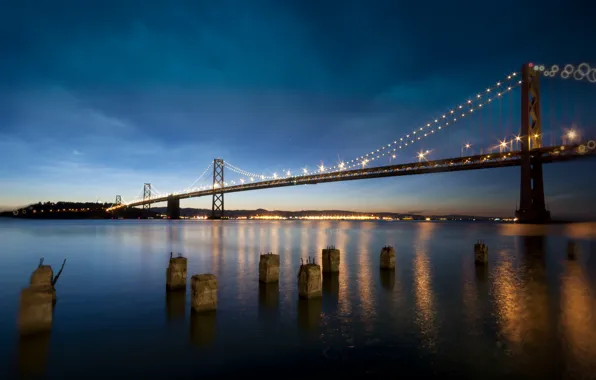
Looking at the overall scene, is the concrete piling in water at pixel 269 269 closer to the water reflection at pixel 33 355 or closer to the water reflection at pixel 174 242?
the water reflection at pixel 33 355

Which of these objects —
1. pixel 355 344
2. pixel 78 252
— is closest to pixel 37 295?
pixel 355 344

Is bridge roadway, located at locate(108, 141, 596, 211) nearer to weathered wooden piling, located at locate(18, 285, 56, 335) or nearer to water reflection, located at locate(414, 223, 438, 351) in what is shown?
water reflection, located at locate(414, 223, 438, 351)

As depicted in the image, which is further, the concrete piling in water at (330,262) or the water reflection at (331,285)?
the concrete piling in water at (330,262)

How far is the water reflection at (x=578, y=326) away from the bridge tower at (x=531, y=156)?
1642 inches

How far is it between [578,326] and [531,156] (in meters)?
49.6

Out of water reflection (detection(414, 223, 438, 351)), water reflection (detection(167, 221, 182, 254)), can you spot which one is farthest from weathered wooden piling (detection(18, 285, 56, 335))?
water reflection (detection(167, 221, 182, 254))

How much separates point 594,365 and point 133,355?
7133mm

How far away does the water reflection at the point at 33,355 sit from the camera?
552 cm

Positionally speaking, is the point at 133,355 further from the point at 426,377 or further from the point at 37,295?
the point at 426,377

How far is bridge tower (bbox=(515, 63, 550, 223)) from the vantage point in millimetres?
48875

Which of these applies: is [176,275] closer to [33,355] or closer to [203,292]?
[203,292]

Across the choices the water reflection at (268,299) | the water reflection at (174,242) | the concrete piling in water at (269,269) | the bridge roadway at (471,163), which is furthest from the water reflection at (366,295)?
the bridge roadway at (471,163)

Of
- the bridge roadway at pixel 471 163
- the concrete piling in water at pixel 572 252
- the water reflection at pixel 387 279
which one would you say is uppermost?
the bridge roadway at pixel 471 163

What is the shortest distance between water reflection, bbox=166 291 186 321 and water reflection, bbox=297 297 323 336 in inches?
103
